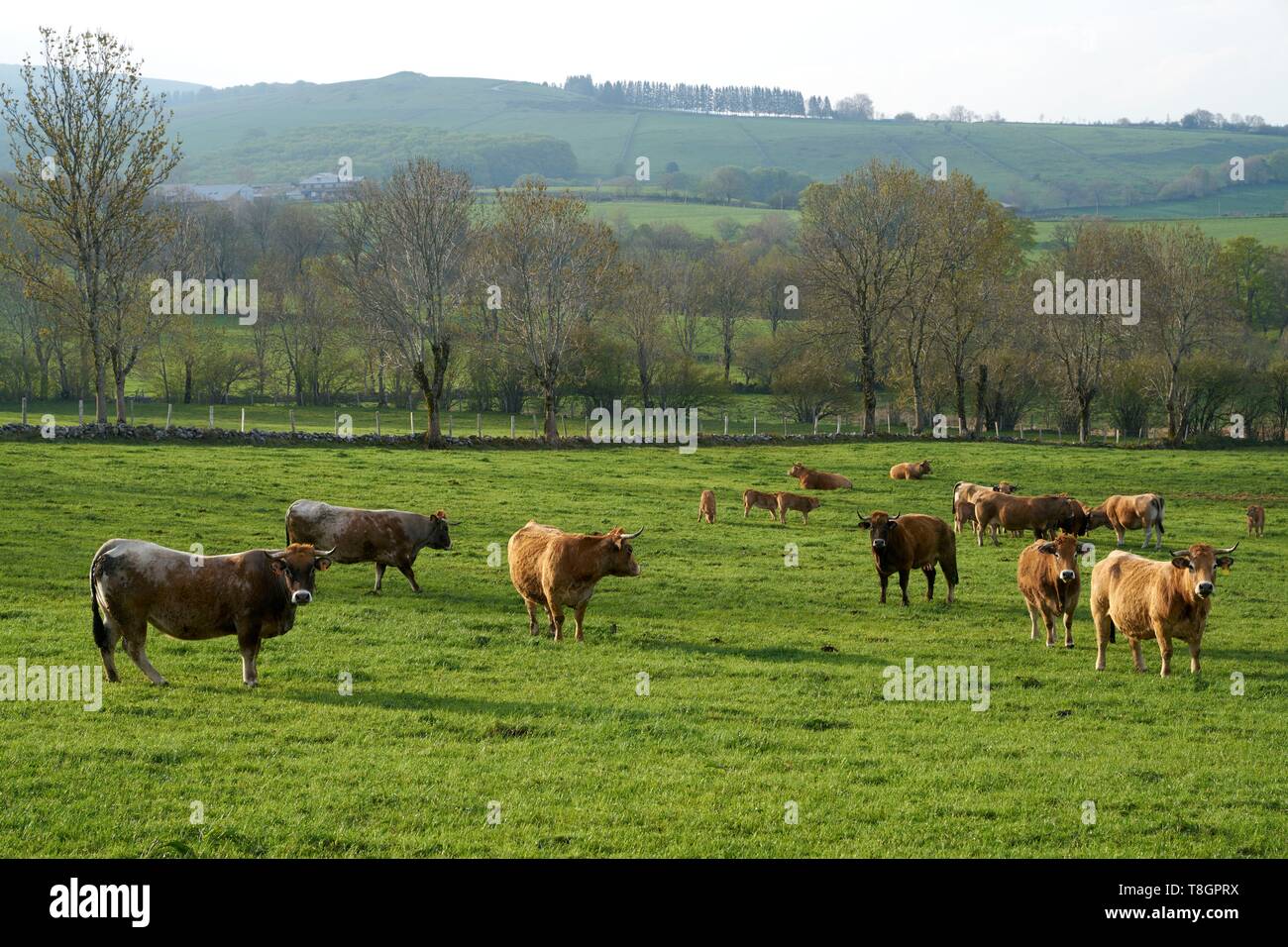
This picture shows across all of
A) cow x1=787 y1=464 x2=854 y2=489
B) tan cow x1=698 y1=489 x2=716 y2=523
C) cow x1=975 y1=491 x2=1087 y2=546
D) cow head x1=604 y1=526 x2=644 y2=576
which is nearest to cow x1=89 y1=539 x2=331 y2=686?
cow head x1=604 y1=526 x2=644 y2=576

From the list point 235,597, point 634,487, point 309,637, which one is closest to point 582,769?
point 235,597

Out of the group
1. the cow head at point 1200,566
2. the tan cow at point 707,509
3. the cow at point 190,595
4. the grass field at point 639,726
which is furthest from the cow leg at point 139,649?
the tan cow at point 707,509

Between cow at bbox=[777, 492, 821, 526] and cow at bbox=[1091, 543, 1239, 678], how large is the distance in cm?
1471

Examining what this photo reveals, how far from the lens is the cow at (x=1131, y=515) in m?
28.1

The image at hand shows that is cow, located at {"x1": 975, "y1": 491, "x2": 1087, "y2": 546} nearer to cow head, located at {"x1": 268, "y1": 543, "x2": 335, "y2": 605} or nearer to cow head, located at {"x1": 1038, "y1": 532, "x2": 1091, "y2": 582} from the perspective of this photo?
cow head, located at {"x1": 1038, "y1": 532, "x2": 1091, "y2": 582}

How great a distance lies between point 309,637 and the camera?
16.5 metres

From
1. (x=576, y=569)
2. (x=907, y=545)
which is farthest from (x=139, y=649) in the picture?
(x=907, y=545)

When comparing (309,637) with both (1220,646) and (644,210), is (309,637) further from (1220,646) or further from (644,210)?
(644,210)

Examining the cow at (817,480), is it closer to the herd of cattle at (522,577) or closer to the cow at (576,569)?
the herd of cattle at (522,577)

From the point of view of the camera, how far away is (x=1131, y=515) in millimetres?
28469

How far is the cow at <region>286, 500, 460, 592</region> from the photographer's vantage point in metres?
21.0

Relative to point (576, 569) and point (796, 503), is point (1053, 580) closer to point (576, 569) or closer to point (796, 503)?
point (576, 569)

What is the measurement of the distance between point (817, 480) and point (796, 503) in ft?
19.7

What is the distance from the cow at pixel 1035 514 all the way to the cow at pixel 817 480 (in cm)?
892
